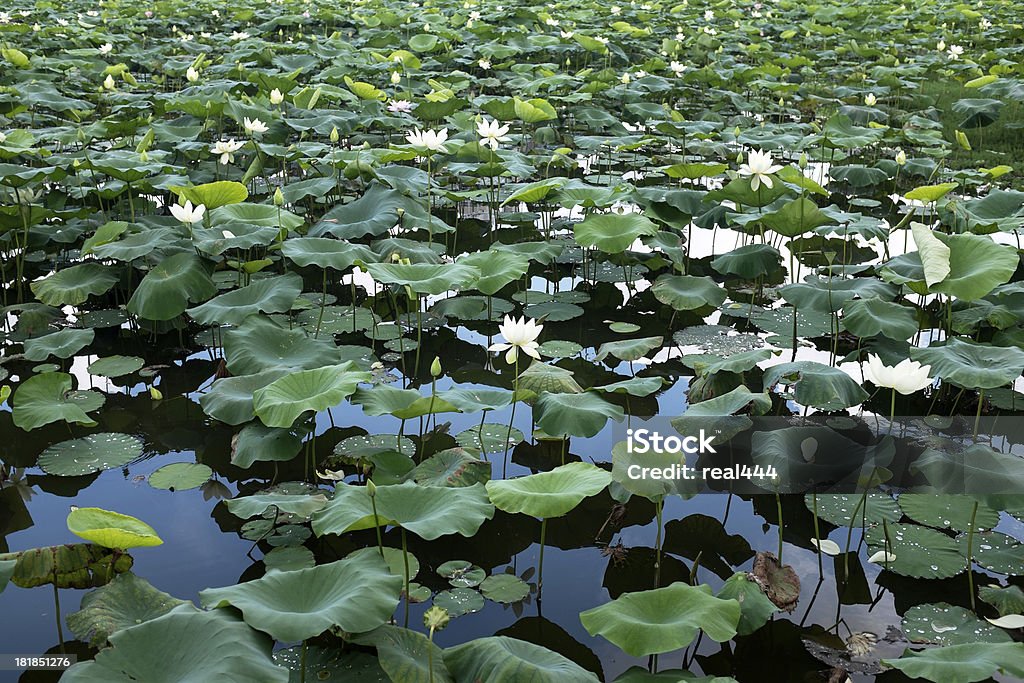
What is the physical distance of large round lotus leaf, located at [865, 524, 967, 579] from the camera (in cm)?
221

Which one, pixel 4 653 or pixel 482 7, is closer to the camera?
pixel 4 653

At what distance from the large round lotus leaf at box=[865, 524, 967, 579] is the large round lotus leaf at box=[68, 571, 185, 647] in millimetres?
1651

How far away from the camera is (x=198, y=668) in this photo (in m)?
1.45

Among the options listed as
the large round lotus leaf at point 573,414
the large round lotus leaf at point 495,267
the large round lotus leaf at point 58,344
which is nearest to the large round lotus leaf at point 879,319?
the large round lotus leaf at point 573,414

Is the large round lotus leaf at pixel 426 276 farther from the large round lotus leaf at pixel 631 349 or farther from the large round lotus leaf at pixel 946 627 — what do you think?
the large round lotus leaf at pixel 946 627

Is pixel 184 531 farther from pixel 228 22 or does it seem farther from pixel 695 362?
pixel 228 22

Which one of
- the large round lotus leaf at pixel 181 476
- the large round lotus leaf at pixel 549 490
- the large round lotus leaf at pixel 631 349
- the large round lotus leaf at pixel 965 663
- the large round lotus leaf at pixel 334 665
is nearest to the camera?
the large round lotus leaf at pixel 965 663

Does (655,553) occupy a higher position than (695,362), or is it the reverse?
(695,362)

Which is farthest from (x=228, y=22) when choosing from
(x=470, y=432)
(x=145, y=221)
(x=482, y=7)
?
(x=470, y=432)

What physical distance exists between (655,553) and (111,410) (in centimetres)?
189

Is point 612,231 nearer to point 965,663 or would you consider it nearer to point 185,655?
A: point 965,663

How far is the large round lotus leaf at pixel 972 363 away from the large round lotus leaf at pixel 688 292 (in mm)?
960

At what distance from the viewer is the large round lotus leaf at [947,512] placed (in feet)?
7.74

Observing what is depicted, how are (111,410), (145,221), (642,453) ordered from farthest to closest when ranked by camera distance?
(145,221) < (111,410) < (642,453)
